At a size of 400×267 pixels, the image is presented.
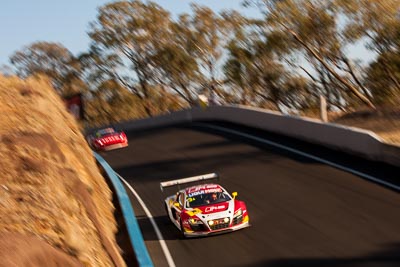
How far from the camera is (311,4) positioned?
54812mm

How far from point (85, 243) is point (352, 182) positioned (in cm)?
1045

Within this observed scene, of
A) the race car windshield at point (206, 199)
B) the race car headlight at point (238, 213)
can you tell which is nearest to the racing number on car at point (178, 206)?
the race car windshield at point (206, 199)

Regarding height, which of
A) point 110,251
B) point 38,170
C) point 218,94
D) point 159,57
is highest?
point 38,170

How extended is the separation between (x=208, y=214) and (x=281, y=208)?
2.66 metres

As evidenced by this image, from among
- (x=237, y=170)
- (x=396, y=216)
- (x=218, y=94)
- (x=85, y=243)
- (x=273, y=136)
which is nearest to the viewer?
(x=85, y=243)

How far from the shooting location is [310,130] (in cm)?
2588

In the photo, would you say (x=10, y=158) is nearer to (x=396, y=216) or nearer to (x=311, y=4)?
(x=396, y=216)

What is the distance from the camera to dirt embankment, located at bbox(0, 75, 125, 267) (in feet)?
30.3

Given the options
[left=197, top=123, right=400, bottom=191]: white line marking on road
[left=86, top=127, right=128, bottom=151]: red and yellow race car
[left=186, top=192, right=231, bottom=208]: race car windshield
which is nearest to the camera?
[left=186, top=192, right=231, bottom=208]: race car windshield

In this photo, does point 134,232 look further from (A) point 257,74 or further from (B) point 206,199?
(A) point 257,74

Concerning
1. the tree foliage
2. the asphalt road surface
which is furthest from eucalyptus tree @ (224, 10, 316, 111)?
the asphalt road surface

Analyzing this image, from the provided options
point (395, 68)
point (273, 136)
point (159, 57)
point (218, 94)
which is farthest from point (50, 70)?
point (273, 136)

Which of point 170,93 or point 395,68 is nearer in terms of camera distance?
point 395,68

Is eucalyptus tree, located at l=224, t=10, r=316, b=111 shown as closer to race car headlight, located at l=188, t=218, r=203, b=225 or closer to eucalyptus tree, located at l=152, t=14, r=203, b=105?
eucalyptus tree, located at l=152, t=14, r=203, b=105
